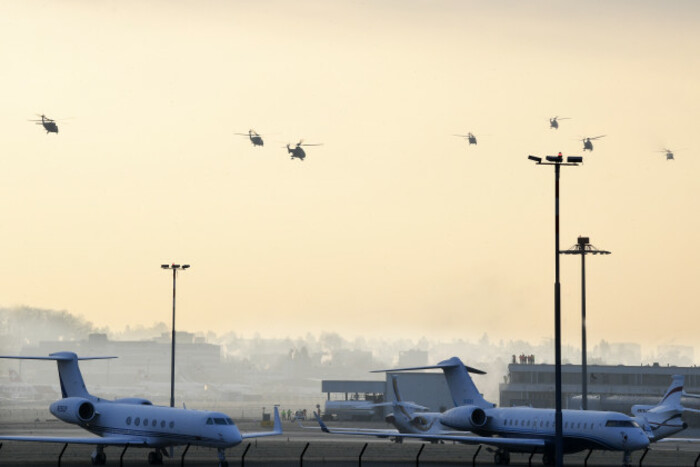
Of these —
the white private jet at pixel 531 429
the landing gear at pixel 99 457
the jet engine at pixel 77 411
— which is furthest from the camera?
the jet engine at pixel 77 411

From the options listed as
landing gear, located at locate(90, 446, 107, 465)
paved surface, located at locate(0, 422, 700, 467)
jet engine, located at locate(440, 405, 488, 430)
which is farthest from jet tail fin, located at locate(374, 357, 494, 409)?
landing gear, located at locate(90, 446, 107, 465)

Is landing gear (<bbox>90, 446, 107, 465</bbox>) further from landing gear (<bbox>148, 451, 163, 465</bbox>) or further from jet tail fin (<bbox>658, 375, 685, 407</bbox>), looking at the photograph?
jet tail fin (<bbox>658, 375, 685, 407</bbox>)

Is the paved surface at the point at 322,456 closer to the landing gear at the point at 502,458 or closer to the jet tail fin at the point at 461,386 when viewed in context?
the landing gear at the point at 502,458

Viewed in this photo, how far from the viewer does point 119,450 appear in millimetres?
75125

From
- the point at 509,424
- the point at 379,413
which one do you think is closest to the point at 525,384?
the point at 379,413

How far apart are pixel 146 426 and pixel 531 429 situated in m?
21.7

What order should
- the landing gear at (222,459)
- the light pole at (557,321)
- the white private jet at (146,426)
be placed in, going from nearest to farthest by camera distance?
the light pole at (557,321) → the landing gear at (222,459) → the white private jet at (146,426)

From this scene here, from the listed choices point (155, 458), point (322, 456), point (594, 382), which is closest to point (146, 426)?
point (155, 458)

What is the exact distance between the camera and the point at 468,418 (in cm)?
6812

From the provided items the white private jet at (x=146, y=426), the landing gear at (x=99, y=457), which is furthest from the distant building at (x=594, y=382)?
the landing gear at (x=99, y=457)

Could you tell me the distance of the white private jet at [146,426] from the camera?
60719mm

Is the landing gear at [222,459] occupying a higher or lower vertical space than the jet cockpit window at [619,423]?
lower

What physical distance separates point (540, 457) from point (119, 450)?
27.5 meters

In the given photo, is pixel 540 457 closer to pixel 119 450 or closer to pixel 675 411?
pixel 675 411
